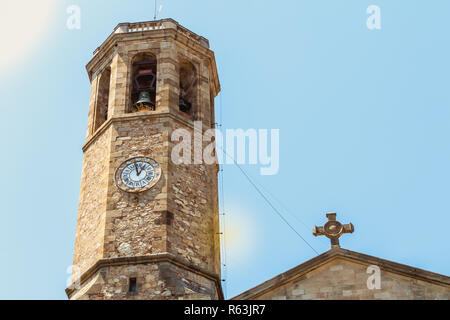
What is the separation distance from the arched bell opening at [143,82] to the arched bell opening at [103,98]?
1114 mm

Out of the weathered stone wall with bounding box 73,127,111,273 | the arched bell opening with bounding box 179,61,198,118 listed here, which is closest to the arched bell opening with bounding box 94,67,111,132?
the weathered stone wall with bounding box 73,127,111,273

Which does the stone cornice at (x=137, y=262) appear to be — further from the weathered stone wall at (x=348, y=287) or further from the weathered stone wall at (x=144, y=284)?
the weathered stone wall at (x=348, y=287)

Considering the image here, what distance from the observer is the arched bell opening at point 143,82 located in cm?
2822

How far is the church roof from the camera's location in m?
22.1

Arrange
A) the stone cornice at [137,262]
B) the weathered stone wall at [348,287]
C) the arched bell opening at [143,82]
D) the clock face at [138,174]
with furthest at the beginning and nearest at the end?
1. the arched bell opening at [143,82]
2. the clock face at [138,174]
3. the stone cornice at [137,262]
4. the weathered stone wall at [348,287]

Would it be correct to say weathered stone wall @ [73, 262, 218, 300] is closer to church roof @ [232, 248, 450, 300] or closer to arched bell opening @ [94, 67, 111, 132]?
church roof @ [232, 248, 450, 300]

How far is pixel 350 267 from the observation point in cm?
2269

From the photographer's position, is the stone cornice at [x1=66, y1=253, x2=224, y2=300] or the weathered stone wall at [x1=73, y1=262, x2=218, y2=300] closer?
the weathered stone wall at [x1=73, y1=262, x2=218, y2=300]

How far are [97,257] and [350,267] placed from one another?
679 cm

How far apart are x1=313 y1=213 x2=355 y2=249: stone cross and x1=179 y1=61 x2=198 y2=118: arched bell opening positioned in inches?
289

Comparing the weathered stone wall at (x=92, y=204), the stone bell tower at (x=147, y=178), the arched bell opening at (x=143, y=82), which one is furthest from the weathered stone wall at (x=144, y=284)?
the arched bell opening at (x=143, y=82)

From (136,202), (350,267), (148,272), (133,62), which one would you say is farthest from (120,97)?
(350,267)

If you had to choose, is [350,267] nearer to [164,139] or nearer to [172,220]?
[172,220]
